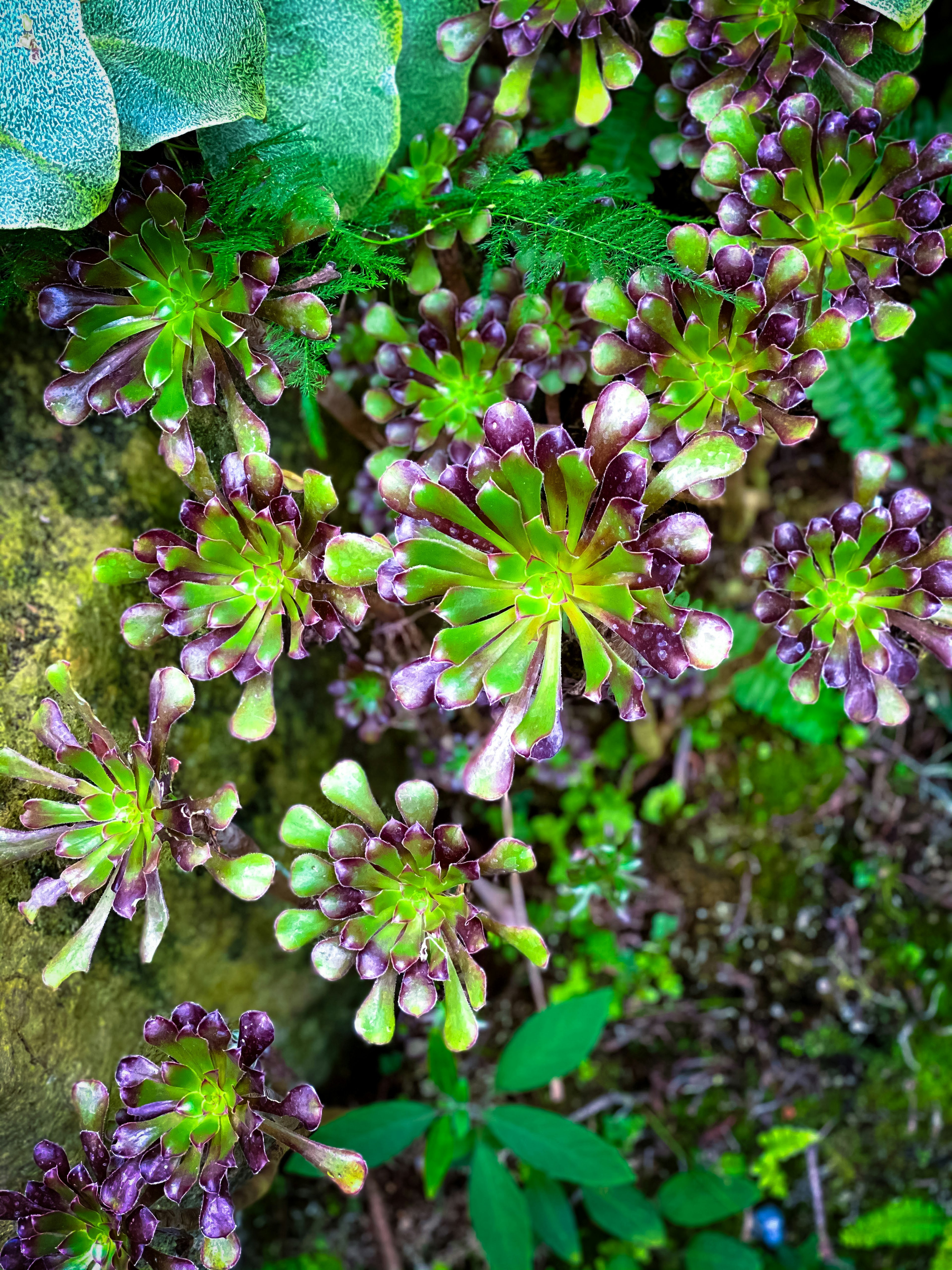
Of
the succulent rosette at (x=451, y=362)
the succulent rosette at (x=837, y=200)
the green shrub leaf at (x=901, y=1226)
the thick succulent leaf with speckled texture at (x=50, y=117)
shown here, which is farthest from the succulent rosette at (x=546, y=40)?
the green shrub leaf at (x=901, y=1226)

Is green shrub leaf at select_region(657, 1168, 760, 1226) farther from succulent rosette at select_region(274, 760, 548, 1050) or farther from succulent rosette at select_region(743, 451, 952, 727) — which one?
succulent rosette at select_region(743, 451, 952, 727)

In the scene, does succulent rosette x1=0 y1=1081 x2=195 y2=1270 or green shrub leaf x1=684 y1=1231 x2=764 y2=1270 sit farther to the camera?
green shrub leaf x1=684 y1=1231 x2=764 y2=1270

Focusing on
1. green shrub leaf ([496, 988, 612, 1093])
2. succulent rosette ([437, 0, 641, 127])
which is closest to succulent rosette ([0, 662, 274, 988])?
green shrub leaf ([496, 988, 612, 1093])

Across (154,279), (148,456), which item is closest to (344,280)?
(154,279)

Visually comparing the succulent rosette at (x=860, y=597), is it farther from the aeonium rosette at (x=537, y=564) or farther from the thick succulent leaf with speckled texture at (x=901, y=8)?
the thick succulent leaf with speckled texture at (x=901, y=8)

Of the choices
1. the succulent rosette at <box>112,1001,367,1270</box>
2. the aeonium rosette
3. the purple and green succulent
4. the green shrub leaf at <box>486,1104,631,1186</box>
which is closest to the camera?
the aeonium rosette

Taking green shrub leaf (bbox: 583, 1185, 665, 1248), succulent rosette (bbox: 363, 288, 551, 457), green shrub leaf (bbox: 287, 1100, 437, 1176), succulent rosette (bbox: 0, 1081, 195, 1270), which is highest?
succulent rosette (bbox: 363, 288, 551, 457)

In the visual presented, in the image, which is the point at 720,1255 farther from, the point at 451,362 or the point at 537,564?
the point at 451,362

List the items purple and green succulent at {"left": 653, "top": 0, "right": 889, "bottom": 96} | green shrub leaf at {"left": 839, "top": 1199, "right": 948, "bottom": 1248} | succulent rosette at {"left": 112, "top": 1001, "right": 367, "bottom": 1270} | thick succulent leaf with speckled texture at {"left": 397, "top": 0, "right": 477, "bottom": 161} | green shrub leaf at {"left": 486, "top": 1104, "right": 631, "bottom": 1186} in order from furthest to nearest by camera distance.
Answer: green shrub leaf at {"left": 839, "top": 1199, "right": 948, "bottom": 1248}, green shrub leaf at {"left": 486, "top": 1104, "right": 631, "bottom": 1186}, thick succulent leaf with speckled texture at {"left": 397, "top": 0, "right": 477, "bottom": 161}, purple and green succulent at {"left": 653, "top": 0, "right": 889, "bottom": 96}, succulent rosette at {"left": 112, "top": 1001, "right": 367, "bottom": 1270}

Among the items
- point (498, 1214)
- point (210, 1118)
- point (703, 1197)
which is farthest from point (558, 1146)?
point (210, 1118)
